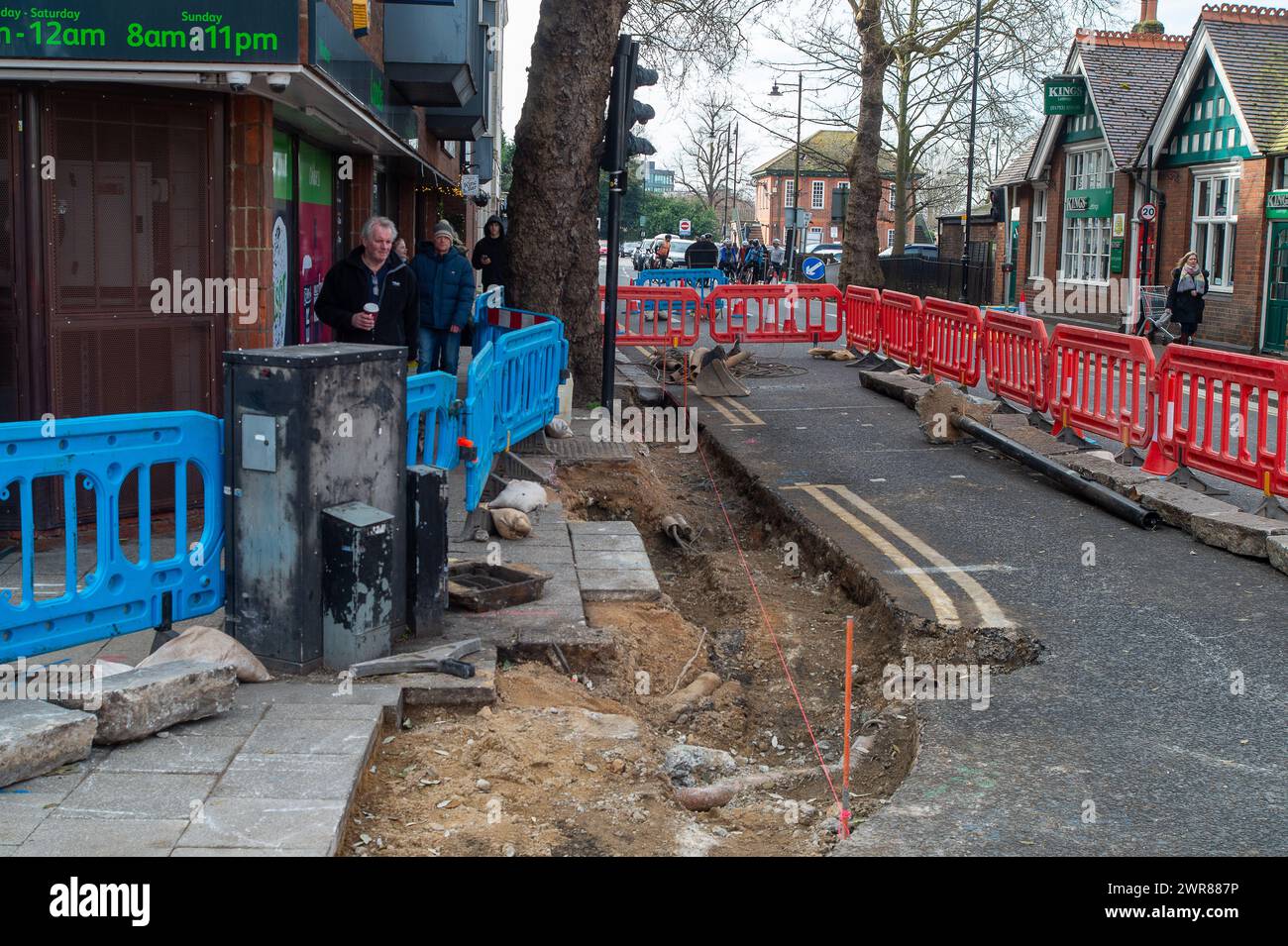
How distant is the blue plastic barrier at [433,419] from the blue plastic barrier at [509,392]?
0.47 feet

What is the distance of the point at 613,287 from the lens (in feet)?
42.7

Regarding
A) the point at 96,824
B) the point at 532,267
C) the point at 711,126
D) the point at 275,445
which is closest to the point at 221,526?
the point at 275,445

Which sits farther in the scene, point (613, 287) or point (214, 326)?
point (613, 287)

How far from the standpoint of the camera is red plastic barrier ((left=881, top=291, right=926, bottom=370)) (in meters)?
17.4

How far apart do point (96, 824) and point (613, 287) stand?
31.2ft

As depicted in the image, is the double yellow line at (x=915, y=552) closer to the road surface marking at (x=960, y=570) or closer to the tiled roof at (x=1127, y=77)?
the road surface marking at (x=960, y=570)

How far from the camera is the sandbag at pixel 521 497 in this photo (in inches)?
350

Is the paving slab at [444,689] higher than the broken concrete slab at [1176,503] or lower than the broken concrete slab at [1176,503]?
lower

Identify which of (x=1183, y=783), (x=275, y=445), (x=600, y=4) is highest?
(x=600, y=4)

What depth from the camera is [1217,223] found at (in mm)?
29906

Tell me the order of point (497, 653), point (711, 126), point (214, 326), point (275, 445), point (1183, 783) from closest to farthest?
point (1183, 783) < point (275, 445) < point (497, 653) < point (214, 326) < point (711, 126)

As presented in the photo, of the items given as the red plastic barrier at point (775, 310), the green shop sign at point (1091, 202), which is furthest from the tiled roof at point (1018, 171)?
the red plastic barrier at point (775, 310)

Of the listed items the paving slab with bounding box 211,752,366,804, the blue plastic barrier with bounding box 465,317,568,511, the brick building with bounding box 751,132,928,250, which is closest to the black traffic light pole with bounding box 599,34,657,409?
the blue plastic barrier with bounding box 465,317,568,511

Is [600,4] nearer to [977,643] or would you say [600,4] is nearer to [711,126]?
[977,643]
